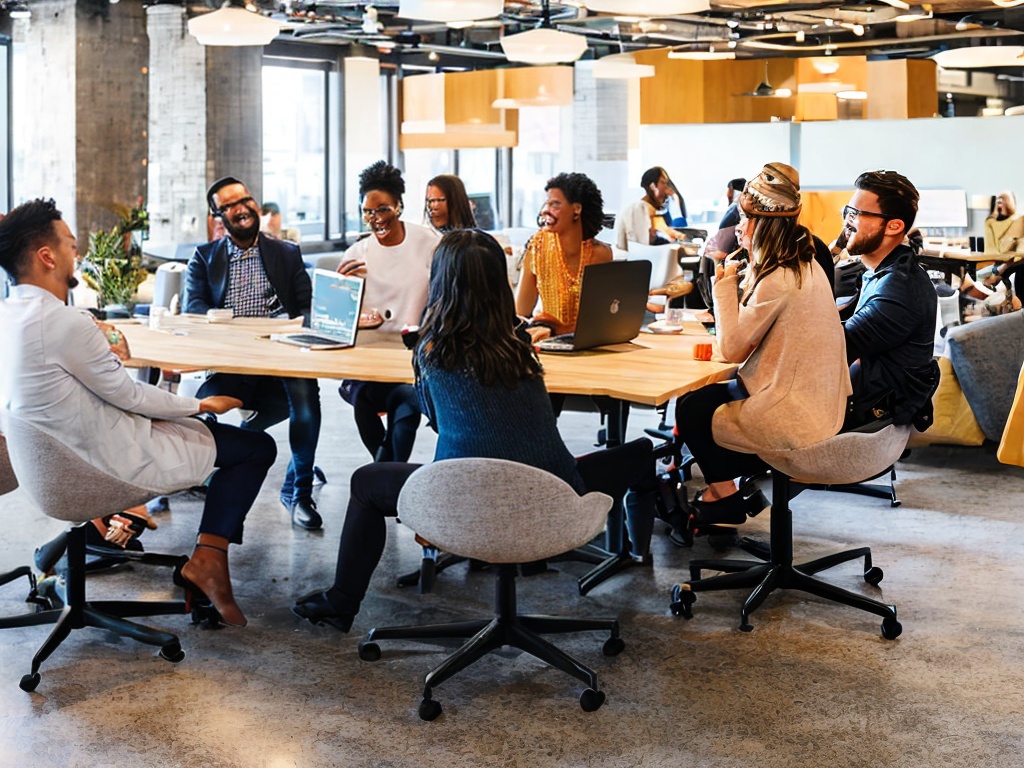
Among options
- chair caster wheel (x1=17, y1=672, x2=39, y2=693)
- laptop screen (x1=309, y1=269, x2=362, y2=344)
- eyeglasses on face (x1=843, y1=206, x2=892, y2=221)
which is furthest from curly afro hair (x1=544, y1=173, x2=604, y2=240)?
chair caster wheel (x1=17, y1=672, x2=39, y2=693)

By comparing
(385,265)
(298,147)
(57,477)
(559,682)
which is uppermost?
(298,147)

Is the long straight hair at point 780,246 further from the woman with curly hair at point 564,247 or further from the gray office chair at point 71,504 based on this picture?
the gray office chair at point 71,504

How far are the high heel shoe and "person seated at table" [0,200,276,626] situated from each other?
0.28m

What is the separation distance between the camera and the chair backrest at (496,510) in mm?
3248

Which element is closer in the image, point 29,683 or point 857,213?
point 29,683

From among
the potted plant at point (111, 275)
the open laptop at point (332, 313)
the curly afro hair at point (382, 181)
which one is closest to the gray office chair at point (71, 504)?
the open laptop at point (332, 313)

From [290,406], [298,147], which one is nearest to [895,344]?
[290,406]

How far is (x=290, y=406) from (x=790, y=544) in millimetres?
2122

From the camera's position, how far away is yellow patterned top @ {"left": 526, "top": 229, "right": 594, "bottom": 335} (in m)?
5.24

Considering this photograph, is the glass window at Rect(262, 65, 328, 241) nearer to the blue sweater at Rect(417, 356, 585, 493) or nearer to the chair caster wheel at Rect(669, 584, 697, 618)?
the chair caster wheel at Rect(669, 584, 697, 618)

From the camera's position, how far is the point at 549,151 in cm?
1845

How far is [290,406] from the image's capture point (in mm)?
5320

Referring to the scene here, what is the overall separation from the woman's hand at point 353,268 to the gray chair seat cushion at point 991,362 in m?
2.86

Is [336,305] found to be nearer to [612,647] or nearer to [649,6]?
[612,647]
